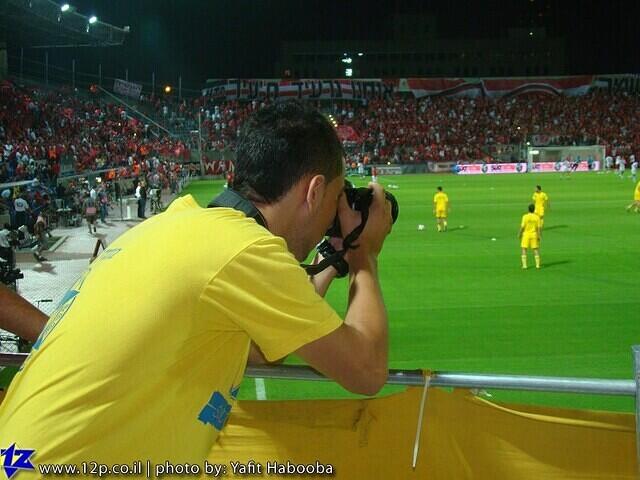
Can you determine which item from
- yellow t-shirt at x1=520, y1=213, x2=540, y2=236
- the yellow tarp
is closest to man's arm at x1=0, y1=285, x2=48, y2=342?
the yellow tarp

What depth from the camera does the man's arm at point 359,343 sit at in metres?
1.85

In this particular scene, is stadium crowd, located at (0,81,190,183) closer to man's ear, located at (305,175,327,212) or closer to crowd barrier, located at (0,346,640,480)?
crowd barrier, located at (0,346,640,480)

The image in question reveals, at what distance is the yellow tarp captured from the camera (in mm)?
2512

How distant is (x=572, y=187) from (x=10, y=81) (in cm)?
3322

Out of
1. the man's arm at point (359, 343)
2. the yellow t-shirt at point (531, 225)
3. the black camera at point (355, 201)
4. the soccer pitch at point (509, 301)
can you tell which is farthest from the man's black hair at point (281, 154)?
the yellow t-shirt at point (531, 225)

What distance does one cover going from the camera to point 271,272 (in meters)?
1.74

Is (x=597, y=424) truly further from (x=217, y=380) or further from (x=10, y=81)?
(x=10, y=81)

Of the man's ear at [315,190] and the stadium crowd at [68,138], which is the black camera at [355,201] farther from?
the stadium crowd at [68,138]

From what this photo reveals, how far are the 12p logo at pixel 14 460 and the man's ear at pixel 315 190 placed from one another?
958mm

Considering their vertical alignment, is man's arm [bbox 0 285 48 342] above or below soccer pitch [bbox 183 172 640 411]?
above

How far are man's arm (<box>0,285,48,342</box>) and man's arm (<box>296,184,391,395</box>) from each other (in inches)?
49.9

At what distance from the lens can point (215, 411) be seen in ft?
6.00

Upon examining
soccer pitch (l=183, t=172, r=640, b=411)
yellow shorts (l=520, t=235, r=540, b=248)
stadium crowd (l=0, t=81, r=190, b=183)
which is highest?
stadium crowd (l=0, t=81, r=190, b=183)

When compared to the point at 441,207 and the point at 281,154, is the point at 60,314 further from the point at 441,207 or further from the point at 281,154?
the point at 441,207
